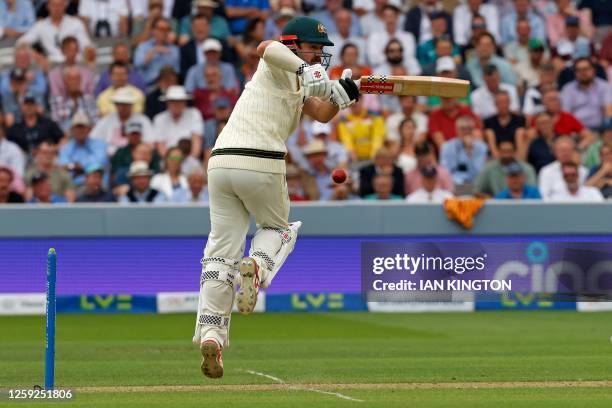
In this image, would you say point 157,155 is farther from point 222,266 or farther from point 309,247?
point 222,266

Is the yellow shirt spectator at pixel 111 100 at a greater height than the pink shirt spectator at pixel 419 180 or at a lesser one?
greater

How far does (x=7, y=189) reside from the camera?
15711 mm

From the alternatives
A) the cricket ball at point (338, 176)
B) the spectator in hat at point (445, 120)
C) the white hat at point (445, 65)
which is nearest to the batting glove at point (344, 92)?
the cricket ball at point (338, 176)

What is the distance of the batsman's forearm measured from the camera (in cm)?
771

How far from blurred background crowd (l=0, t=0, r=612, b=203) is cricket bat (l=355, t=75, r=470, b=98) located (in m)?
7.23

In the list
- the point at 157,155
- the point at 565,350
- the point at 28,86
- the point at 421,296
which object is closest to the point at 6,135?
the point at 28,86

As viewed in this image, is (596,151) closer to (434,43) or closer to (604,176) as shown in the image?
(604,176)

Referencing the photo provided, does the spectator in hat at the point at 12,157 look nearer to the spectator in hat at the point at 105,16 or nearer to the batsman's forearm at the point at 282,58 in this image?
the spectator in hat at the point at 105,16

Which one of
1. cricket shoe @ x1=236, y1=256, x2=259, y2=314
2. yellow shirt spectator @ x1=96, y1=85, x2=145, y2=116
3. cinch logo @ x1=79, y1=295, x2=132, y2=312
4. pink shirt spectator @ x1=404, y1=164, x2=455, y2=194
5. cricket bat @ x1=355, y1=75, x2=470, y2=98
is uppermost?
yellow shirt spectator @ x1=96, y1=85, x2=145, y2=116

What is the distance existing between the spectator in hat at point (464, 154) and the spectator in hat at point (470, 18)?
7.03ft

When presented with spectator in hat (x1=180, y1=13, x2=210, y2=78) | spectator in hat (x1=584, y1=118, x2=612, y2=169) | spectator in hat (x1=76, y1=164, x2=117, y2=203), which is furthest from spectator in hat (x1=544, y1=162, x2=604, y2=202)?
spectator in hat (x1=76, y1=164, x2=117, y2=203)

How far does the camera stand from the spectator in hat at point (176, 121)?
55.2 ft

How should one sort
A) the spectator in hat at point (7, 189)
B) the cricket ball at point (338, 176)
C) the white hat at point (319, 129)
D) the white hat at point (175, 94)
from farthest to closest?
1. the white hat at point (175, 94)
2. the white hat at point (319, 129)
3. the spectator in hat at point (7, 189)
4. the cricket ball at point (338, 176)

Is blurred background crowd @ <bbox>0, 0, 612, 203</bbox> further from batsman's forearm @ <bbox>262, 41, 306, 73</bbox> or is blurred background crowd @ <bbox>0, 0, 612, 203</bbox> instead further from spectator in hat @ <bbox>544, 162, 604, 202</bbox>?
batsman's forearm @ <bbox>262, 41, 306, 73</bbox>
